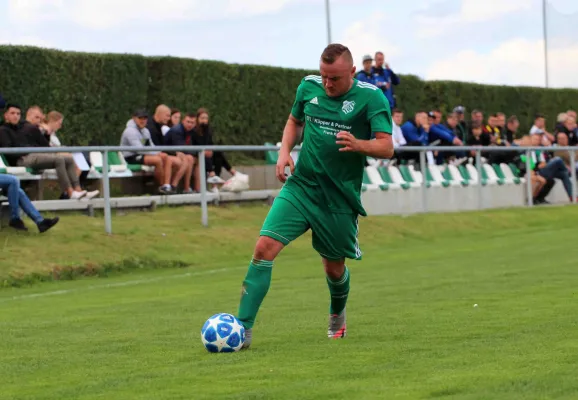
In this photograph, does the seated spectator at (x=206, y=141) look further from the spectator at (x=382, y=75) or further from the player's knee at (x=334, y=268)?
the player's knee at (x=334, y=268)

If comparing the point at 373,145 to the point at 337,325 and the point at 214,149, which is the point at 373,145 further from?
the point at 214,149

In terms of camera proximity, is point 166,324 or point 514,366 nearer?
point 514,366

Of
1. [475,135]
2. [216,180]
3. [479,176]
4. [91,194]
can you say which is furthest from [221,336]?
[475,135]

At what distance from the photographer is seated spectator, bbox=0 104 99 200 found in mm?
17906

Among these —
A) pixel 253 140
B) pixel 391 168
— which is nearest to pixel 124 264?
pixel 391 168

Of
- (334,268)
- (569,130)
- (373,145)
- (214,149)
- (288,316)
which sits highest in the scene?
(373,145)

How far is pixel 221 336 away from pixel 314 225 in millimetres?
1076

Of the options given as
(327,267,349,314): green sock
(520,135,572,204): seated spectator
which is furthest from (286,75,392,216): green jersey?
(520,135,572,204): seated spectator

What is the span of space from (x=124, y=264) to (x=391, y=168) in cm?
833

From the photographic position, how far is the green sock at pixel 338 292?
8.98 meters

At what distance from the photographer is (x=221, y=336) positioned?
26.7 feet

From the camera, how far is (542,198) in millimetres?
28750

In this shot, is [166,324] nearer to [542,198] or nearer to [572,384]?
[572,384]

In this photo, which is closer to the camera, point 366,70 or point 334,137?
point 334,137
